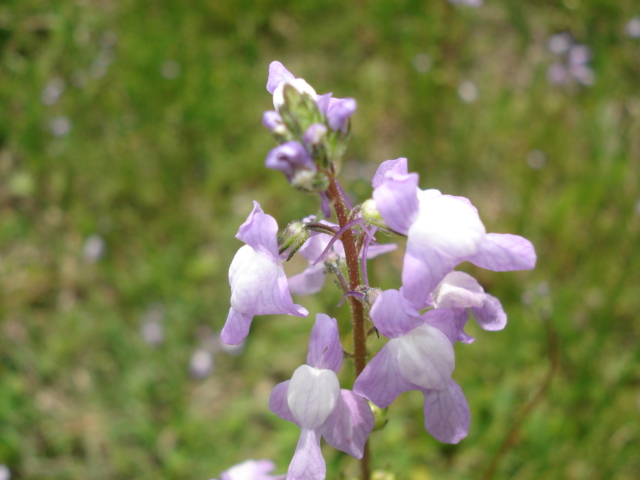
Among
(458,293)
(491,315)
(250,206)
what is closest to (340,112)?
(458,293)

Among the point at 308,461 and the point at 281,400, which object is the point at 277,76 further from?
the point at 308,461

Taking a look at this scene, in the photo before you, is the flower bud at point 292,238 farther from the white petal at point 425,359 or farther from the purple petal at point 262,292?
the white petal at point 425,359

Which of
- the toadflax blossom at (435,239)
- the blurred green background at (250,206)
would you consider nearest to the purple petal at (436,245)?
the toadflax blossom at (435,239)

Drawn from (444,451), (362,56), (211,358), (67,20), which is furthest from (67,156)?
(444,451)

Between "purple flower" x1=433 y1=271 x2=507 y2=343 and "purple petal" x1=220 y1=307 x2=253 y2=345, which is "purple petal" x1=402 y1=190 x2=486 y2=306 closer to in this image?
"purple flower" x1=433 y1=271 x2=507 y2=343

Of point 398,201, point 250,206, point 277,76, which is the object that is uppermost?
point 250,206

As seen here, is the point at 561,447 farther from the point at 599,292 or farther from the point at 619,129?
the point at 619,129
